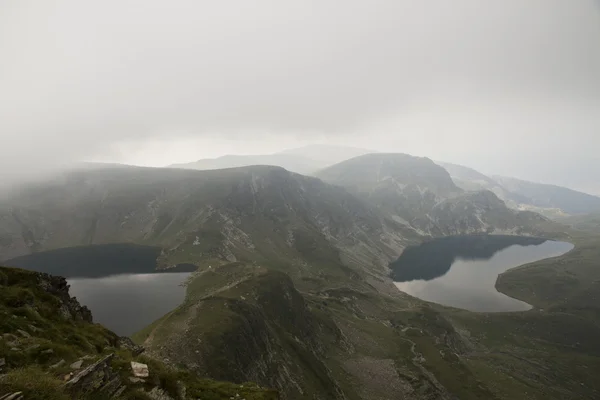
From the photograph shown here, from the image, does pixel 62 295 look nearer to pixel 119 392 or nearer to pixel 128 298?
pixel 119 392

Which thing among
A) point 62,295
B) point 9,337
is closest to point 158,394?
point 9,337

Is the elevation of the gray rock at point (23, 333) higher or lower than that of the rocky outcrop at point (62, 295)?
higher

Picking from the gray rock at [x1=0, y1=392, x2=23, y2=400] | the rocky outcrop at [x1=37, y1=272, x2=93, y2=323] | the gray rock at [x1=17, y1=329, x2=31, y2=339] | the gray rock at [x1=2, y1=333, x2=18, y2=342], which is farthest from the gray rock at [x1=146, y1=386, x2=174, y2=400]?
the rocky outcrop at [x1=37, y1=272, x2=93, y2=323]

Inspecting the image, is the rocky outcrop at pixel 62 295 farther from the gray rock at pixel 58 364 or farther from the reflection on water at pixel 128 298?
the reflection on water at pixel 128 298

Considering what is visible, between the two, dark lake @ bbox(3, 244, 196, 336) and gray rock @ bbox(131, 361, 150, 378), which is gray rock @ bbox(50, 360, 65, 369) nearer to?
gray rock @ bbox(131, 361, 150, 378)

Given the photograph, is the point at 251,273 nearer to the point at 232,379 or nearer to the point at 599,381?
the point at 232,379

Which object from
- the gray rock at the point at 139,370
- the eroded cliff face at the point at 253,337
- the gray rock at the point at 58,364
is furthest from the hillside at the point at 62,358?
the eroded cliff face at the point at 253,337
